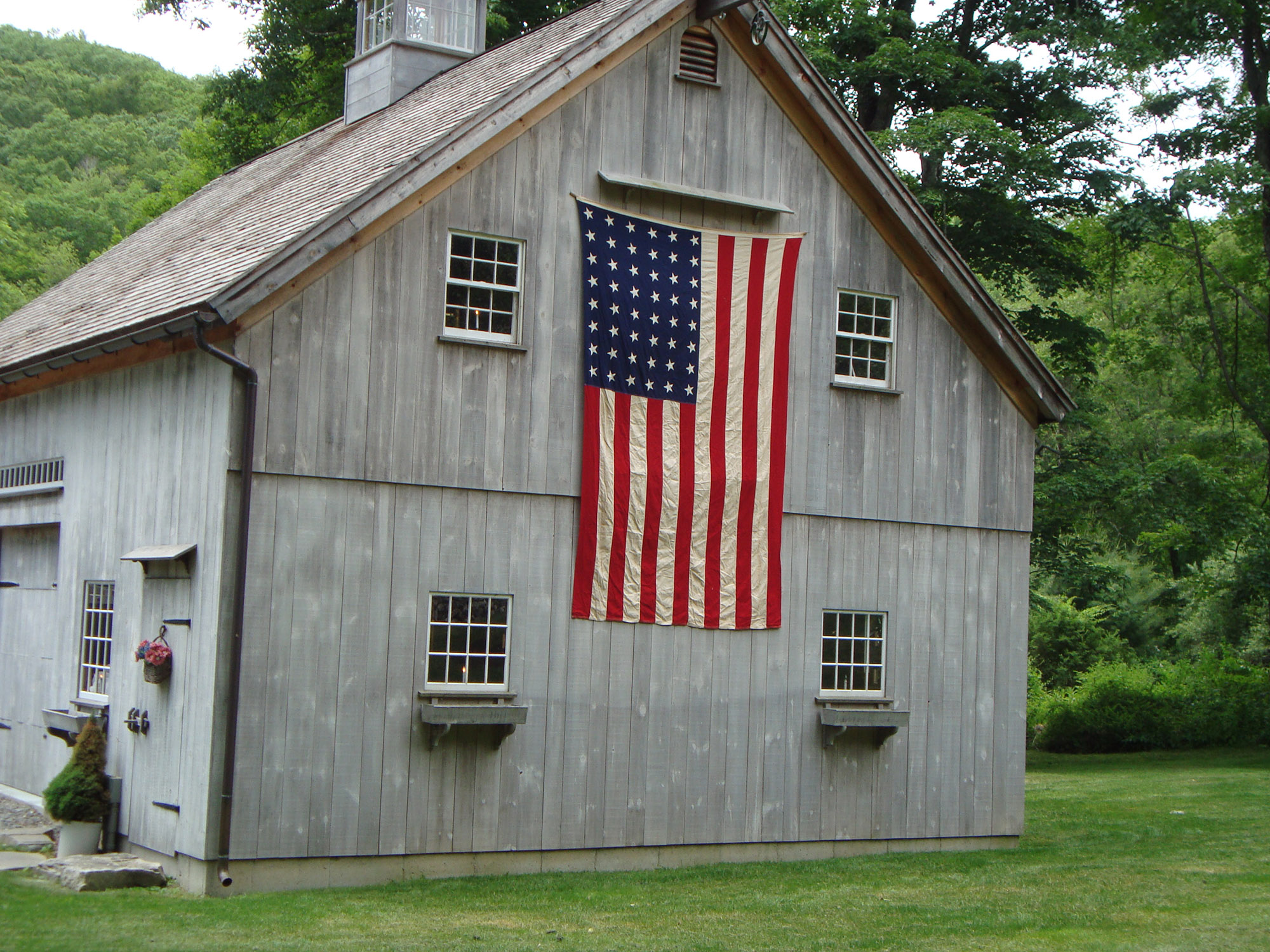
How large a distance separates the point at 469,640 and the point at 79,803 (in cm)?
390

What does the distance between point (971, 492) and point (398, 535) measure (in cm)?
667

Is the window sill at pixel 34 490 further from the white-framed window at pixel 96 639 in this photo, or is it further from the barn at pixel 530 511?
the white-framed window at pixel 96 639

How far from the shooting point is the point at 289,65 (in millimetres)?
31312

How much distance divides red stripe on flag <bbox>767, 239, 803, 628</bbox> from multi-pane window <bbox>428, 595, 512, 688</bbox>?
2.90m

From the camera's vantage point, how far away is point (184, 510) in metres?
13.0

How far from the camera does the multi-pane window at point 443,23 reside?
65.0ft

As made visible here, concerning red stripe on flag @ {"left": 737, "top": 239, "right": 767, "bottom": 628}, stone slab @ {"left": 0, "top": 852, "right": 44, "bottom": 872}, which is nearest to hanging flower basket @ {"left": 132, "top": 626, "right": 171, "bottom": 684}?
stone slab @ {"left": 0, "top": 852, "right": 44, "bottom": 872}

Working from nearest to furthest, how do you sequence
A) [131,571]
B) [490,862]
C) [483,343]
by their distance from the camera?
[490,862], [483,343], [131,571]

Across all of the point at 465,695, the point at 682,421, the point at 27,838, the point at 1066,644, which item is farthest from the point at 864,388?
the point at 1066,644

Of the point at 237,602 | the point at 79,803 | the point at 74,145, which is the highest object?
the point at 74,145

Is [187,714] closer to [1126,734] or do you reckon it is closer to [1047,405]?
[1047,405]

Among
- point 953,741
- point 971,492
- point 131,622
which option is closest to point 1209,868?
point 953,741

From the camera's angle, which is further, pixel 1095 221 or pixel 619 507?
pixel 1095 221

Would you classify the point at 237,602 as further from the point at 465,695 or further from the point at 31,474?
the point at 31,474
